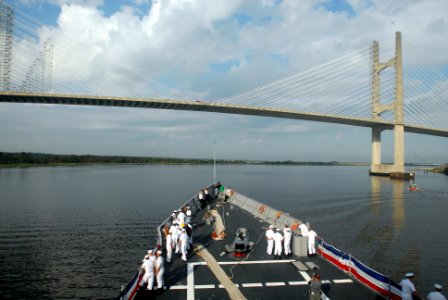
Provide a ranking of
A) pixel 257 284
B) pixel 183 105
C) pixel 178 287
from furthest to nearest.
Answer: pixel 183 105, pixel 257 284, pixel 178 287

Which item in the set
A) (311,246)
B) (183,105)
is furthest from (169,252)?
(183,105)

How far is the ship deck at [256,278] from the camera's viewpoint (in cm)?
852

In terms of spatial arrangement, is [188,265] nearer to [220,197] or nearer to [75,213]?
[220,197]

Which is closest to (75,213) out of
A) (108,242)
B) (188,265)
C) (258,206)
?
(108,242)

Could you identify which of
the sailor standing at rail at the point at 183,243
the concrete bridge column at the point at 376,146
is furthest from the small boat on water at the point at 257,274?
the concrete bridge column at the point at 376,146

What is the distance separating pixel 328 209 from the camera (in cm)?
A: 3030

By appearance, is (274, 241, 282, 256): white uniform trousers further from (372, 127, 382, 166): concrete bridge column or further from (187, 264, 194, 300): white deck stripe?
(372, 127, 382, 166): concrete bridge column

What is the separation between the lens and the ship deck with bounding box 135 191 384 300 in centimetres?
852

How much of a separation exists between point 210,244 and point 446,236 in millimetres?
15741

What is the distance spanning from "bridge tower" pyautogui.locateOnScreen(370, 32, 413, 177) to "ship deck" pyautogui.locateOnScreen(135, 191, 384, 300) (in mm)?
61177

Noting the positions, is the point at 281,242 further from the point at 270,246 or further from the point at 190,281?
the point at 190,281

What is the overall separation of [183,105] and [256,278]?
144ft

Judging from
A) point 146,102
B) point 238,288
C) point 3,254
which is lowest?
point 3,254

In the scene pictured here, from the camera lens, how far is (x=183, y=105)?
5178cm
